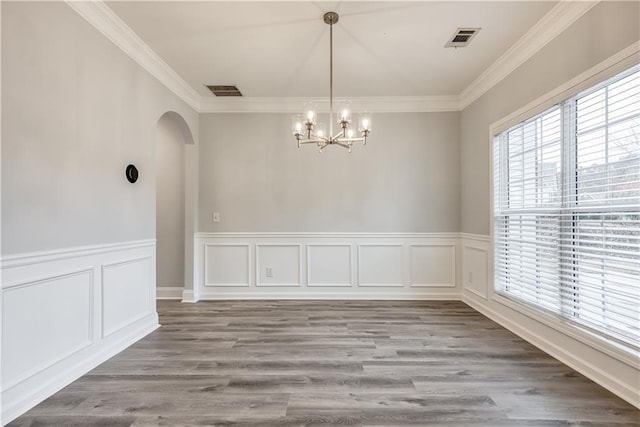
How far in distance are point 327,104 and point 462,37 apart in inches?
74.8

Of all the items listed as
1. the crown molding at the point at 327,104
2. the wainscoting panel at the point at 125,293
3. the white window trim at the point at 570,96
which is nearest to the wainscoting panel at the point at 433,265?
the white window trim at the point at 570,96

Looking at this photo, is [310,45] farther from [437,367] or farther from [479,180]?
[437,367]

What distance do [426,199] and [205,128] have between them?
3.28m

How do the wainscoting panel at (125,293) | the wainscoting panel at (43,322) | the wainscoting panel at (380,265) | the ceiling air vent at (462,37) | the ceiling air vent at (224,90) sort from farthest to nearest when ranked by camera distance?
the wainscoting panel at (380,265)
the ceiling air vent at (224,90)
the ceiling air vent at (462,37)
the wainscoting panel at (125,293)
the wainscoting panel at (43,322)

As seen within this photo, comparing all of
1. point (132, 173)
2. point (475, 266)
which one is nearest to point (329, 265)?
point (475, 266)

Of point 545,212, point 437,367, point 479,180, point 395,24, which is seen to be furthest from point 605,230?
point 395,24

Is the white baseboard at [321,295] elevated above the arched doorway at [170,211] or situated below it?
below

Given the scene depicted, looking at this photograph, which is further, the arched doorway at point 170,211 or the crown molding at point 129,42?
the arched doorway at point 170,211

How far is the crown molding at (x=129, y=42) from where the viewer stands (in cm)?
236

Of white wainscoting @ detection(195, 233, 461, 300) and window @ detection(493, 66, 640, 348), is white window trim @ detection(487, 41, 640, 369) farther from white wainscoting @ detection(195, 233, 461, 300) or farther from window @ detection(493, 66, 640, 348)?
white wainscoting @ detection(195, 233, 461, 300)

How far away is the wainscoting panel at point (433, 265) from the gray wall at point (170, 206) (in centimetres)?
332

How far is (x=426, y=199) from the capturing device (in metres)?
4.38

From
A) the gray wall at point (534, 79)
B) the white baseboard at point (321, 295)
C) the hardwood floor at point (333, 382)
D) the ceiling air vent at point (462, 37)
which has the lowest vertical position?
the hardwood floor at point (333, 382)

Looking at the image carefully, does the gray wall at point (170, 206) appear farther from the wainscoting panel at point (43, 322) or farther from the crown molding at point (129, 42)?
the wainscoting panel at point (43, 322)
